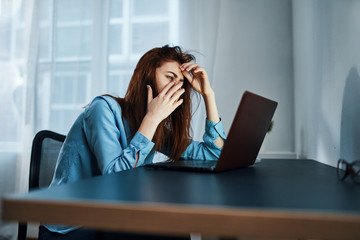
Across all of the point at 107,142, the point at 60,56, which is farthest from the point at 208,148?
the point at 60,56

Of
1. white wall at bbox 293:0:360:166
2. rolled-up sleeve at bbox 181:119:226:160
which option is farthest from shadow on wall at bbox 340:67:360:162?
rolled-up sleeve at bbox 181:119:226:160

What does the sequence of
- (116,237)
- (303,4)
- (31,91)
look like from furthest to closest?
(31,91), (303,4), (116,237)

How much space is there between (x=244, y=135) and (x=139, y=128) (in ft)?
1.17

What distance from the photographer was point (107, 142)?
91 cm

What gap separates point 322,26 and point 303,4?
1.57 ft

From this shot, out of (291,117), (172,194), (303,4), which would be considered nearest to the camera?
(172,194)

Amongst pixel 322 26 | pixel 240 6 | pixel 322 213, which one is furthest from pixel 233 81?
pixel 322 213

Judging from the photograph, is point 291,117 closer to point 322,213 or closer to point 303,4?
point 303,4

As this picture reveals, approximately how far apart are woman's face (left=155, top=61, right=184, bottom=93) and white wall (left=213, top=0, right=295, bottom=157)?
872mm

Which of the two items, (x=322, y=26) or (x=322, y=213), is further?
(x=322, y=26)

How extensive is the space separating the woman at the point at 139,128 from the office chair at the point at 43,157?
0.22 m

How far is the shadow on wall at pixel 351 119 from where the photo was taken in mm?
873

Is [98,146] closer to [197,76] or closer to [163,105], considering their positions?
[163,105]

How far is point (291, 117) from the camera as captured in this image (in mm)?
2041
